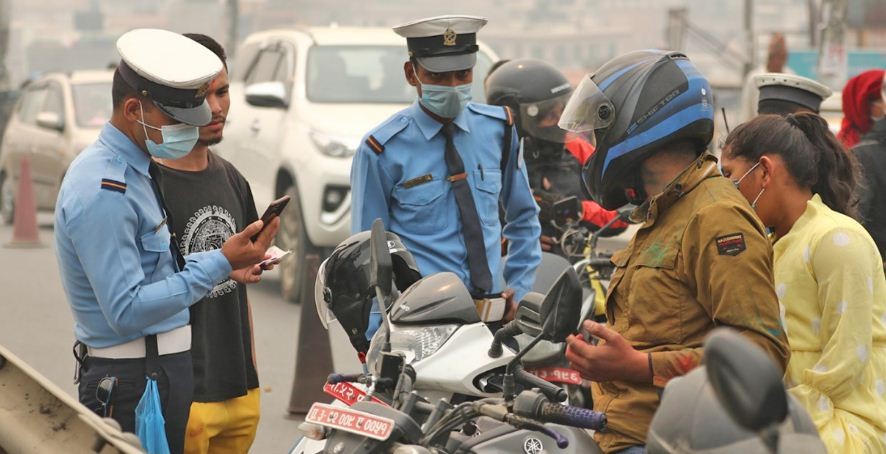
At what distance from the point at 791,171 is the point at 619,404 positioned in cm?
113

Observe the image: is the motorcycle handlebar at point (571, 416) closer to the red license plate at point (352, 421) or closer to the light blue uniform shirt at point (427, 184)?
the red license plate at point (352, 421)

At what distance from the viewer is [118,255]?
451 cm

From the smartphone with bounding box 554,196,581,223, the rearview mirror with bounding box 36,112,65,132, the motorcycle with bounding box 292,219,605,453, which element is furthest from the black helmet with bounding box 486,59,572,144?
the rearview mirror with bounding box 36,112,65,132

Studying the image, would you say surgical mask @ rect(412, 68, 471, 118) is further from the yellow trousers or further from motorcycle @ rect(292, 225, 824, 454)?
motorcycle @ rect(292, 225, 824, 454)

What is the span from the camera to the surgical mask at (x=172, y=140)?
4680mm

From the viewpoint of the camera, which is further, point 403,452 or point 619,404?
point 619,404

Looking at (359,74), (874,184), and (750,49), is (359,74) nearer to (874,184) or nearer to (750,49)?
(874,184)

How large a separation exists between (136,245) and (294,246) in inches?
311

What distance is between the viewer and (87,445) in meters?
4.04

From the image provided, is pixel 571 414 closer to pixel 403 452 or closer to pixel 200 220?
pixel 403 452

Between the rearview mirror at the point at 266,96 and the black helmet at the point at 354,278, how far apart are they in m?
8.35

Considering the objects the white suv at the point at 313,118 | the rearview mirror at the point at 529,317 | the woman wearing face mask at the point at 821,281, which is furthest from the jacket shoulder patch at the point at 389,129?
the white suv at the point at 313,118

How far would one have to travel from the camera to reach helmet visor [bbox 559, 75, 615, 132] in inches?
154

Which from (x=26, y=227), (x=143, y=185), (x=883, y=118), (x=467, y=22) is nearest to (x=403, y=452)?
(x=143, y=185)
